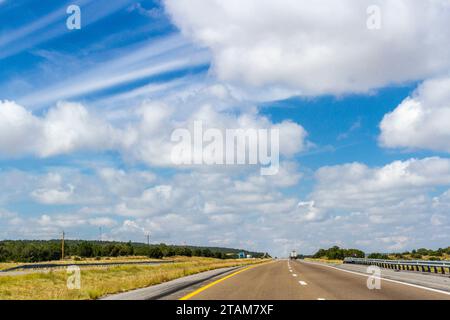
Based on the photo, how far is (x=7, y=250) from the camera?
505ft

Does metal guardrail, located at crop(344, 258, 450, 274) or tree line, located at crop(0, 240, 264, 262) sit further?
tree line, located at crop(0, 240, 264, 262)

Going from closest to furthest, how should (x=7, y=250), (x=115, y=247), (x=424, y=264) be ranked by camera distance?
(x=424, y=264)
(x=7, y=250)
(x=115, y=247)

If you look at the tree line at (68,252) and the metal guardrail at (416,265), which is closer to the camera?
the metal guardrail at (416,265)

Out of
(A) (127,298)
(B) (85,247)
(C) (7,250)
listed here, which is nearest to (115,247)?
(B) (85,247)

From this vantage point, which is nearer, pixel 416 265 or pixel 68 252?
pixel 416 265
